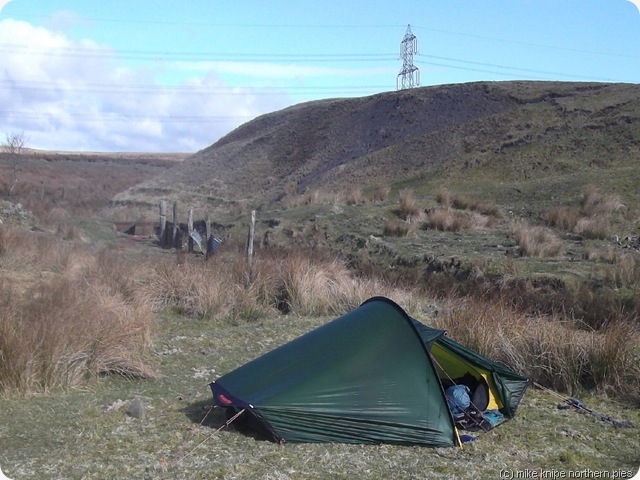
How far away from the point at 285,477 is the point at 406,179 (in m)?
32.1

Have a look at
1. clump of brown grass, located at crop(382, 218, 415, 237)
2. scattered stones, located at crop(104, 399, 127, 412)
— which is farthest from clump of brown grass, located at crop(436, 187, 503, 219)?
scattered stones, located at crop(104, 399, 127, 412)

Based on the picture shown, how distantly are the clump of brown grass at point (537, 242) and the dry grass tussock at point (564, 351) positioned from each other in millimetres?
10752

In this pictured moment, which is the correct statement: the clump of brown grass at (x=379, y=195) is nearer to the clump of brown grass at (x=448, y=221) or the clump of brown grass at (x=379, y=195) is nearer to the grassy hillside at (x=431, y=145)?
the grassy hillside at (x=431, y=145)

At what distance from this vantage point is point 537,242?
2092 centimetres

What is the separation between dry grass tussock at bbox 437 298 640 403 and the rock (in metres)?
4.06

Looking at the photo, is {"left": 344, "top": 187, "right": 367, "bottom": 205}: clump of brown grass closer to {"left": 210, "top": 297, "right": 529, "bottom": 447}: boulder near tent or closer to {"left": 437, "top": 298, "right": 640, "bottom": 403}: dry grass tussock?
{"left": 437, "top": 298, "right": 640, "bottom": 403}: dry grass tussock

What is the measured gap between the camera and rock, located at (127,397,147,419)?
7328 mm

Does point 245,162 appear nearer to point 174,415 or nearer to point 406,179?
point 406,179

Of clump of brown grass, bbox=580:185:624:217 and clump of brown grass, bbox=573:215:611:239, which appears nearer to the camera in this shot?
clump of brown grass, bbox=573:215:611:239

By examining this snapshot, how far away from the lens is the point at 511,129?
40531 millimetres

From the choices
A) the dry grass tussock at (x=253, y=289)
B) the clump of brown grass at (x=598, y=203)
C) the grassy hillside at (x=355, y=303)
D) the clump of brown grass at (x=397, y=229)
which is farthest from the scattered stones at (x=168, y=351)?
the clump of brown grass at (x=598, y=203)

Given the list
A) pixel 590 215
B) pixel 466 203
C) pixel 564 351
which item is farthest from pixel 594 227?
pixel 564 351

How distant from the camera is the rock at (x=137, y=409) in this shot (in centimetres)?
733

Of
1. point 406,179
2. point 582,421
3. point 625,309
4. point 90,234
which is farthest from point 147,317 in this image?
point 406,179
